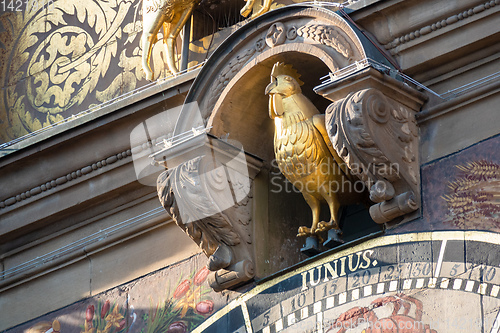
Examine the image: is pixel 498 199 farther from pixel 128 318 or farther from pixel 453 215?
pixel 128 318

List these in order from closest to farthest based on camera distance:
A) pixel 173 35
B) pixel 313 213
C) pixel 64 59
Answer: pixel 313 213, pixel 173 35, pixel 64 59

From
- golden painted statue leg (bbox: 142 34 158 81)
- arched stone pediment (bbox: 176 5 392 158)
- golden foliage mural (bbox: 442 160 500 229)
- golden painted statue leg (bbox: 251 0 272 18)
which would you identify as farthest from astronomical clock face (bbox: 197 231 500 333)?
golden painted statue leg (bbox: 142 34 158 81)

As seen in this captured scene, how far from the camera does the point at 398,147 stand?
564cm

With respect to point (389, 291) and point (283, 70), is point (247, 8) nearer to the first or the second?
point (283, 70)

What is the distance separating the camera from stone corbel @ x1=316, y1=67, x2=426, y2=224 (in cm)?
557

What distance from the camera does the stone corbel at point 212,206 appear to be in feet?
20.0

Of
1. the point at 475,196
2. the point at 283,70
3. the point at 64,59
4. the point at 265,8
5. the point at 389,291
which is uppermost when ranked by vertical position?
the point at 64,59

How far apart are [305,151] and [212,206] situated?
1.67 ft

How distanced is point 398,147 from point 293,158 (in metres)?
0.51

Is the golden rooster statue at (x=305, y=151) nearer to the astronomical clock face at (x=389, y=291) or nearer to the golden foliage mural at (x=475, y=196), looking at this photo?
the astronomical clock face at (x=389, y=291)

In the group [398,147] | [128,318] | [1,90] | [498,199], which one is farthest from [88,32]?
[498,199]

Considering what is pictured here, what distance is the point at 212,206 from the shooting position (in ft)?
20.0

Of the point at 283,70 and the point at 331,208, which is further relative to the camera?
the point at 283,70

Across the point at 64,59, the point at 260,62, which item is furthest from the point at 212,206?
the point at 64,59
